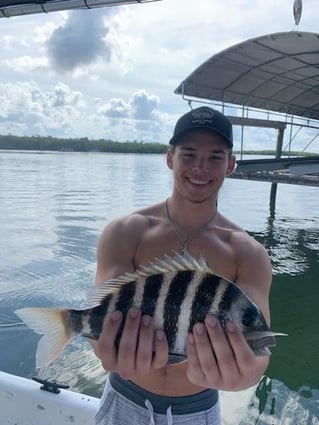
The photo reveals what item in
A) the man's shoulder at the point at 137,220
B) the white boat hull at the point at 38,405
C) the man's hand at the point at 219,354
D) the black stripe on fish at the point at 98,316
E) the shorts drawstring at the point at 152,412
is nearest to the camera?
the man's hand at the point at 219,354

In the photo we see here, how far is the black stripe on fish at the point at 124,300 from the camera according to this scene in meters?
1.48

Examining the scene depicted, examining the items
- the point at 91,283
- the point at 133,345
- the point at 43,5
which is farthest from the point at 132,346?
the point at 91,283

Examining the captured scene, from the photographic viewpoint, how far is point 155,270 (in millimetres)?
1500

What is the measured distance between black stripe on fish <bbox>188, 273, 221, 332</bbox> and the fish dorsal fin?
0.06 metres

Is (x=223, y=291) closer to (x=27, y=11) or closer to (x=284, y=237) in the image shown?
(x=27, y=11)

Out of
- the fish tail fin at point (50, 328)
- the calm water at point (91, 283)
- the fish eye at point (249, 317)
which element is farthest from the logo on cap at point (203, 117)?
the fish tail fin at point (50, 328)

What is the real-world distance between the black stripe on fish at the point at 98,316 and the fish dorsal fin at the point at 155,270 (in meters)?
0.02

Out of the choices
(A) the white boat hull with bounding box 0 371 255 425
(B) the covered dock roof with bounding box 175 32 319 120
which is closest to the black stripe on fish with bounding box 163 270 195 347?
(A) the white boat hull with bounding box 0 371 255 425

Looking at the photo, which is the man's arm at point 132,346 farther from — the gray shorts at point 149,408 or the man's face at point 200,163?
the man's face at point 200,163

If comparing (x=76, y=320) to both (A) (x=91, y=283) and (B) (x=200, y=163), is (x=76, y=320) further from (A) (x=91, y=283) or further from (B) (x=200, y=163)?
(A) (x=91, y=283)

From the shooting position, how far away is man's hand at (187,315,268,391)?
54.6 inches

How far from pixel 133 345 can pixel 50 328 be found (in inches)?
12.7

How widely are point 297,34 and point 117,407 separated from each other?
320 inches

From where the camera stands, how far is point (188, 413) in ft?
5.99
